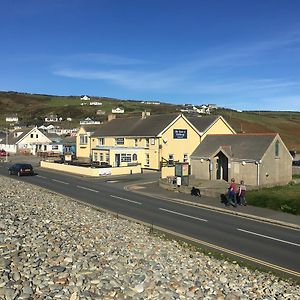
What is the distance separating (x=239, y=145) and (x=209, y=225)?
61.9 feet

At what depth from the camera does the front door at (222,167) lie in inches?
1657

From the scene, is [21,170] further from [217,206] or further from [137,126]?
[217,206]

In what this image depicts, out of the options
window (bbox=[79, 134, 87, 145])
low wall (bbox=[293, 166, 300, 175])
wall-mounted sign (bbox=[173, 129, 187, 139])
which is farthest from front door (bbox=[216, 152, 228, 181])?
window (bbox=[79, 134, 87, 145])

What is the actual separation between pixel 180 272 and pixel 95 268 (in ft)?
9.51

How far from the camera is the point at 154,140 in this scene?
5819 centimetres

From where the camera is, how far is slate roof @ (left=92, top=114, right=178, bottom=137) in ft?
196

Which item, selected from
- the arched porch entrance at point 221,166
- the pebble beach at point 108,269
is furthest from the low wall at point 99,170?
the pebble beach at point 108,269

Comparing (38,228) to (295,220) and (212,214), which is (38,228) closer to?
(212,214)

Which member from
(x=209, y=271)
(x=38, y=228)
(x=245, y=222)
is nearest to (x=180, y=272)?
(x=209, y=271)

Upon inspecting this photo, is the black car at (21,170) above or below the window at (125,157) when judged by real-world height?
below

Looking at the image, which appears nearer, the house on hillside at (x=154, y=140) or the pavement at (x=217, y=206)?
the pavement at (x=217, y=206)

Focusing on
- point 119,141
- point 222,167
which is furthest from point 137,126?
point 222,167

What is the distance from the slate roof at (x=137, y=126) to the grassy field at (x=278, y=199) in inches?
991

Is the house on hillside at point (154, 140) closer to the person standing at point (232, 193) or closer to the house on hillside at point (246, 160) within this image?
the house on hillside at point (246, 160)
